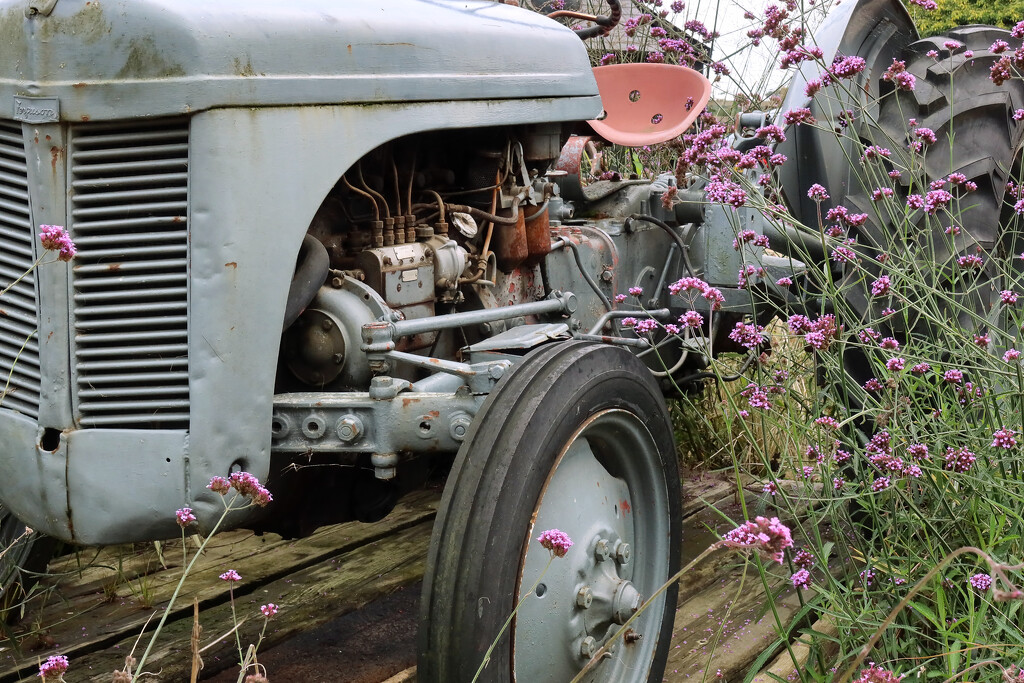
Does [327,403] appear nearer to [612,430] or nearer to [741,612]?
[612,430]

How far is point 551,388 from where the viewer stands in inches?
75.4

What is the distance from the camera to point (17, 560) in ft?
8.45

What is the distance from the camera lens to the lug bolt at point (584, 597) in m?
2.08

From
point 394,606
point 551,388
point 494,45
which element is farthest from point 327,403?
point 394,606

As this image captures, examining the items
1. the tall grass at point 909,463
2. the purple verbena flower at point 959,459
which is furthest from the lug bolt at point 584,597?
the purple verbena flower at point 959,459

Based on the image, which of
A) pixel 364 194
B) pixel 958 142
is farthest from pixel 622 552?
pixel 958 142

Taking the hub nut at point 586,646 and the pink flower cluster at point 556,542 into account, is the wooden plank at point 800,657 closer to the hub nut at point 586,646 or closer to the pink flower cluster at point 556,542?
the hub nut at point 586,646

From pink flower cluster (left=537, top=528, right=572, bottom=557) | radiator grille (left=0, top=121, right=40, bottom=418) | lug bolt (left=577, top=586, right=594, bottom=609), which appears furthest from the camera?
lug bolt (left=577, top=586, right=594, bottom=609)

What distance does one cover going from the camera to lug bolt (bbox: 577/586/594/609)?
2.08 meters

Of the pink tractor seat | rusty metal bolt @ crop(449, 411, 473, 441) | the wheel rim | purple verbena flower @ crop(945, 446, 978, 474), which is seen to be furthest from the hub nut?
the pink tractor seat

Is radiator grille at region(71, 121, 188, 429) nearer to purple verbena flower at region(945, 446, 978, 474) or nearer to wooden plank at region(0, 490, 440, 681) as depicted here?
wooden plank at region(0, 490, 440, 681)

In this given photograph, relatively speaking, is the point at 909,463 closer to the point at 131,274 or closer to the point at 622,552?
the point at 622,552

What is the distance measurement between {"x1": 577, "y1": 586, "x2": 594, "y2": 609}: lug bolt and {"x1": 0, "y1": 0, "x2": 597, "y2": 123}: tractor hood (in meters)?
0.96

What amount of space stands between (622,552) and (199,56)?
1.21 meters
